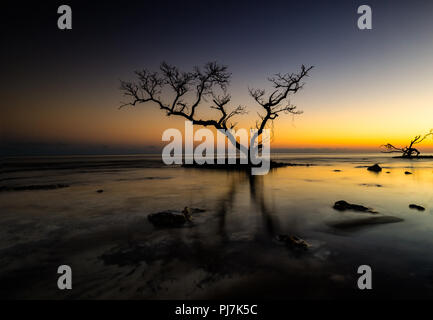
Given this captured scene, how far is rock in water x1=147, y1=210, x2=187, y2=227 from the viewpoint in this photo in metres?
5.03

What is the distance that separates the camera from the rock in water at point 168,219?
5.03 meters

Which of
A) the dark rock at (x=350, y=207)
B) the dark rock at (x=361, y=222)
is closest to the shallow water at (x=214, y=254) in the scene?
the dark rock at (x=361, y=222)

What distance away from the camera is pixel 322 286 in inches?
103

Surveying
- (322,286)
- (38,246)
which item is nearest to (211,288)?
(322,286)

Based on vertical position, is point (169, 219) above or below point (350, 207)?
above

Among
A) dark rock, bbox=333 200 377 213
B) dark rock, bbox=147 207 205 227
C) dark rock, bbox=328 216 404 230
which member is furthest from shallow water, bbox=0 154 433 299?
dark rock, bbox=333 200 377 213

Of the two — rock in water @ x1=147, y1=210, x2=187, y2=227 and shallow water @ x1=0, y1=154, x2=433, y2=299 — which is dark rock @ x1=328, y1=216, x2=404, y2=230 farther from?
rock in water @ x1=147, y1=210, x2=187, y2=227

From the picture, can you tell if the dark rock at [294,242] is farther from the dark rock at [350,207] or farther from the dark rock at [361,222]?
the dark rock at [350,207]

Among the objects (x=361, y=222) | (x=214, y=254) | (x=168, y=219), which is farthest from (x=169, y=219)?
(x=361, y=222)

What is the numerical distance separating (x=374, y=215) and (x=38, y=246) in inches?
319

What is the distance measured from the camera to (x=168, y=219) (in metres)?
5.08

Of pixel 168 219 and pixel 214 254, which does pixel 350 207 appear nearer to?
pixel 214 254
